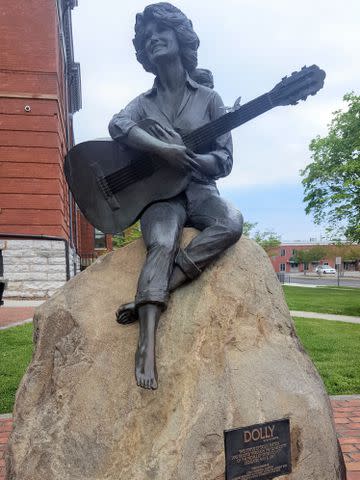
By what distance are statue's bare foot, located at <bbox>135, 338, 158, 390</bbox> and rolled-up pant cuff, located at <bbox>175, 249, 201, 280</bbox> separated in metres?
0.53

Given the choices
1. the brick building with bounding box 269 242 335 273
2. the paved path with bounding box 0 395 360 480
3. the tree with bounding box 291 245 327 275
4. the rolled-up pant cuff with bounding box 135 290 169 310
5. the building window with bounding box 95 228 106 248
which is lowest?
the paved path with bounding box 0 395 360 480

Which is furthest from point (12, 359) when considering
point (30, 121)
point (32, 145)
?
point (30, 121)

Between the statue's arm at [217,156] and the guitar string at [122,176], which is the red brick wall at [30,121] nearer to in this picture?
the guitar string at [122,176]

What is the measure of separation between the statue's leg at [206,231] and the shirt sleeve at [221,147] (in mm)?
203

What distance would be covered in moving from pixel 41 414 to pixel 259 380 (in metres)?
1.30

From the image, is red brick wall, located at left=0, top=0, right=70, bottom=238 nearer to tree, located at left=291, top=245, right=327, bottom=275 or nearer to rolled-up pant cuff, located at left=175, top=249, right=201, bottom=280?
rolled-up pant cuff, located at left=175, top=249, right=201, bottom=280

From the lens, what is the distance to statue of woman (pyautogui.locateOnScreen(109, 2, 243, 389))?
9.44ft

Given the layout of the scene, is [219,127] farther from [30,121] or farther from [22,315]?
[30,121]

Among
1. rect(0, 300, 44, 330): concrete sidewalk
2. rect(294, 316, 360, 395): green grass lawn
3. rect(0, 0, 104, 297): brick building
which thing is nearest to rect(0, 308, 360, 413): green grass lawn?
rect(294, 316, 360, 395): green grass lawn

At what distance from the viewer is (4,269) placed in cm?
1432

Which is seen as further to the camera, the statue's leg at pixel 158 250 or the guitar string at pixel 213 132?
the guitar string at pixel 213 132

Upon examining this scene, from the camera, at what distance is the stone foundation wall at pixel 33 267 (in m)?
14.4

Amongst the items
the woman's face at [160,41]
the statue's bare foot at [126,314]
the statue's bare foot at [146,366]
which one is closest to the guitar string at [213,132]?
the woman's face at [160,41]

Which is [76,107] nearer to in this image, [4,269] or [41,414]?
[4,269]
